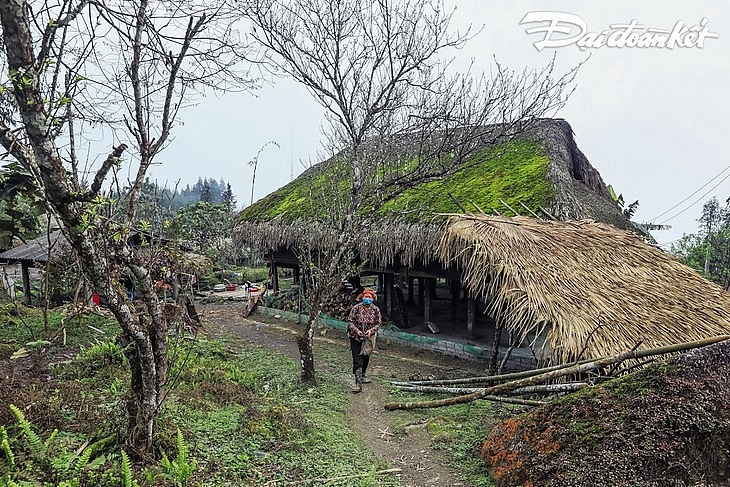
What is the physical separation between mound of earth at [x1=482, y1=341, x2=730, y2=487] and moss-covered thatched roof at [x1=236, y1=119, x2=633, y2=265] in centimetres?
465

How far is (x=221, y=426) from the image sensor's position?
16.9 feet

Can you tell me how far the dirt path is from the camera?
4820mm

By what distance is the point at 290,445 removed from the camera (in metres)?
4.90

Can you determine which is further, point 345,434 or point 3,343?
point 3,343

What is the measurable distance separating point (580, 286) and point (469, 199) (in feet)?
13.0

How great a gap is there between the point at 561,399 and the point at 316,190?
9059 millimetres

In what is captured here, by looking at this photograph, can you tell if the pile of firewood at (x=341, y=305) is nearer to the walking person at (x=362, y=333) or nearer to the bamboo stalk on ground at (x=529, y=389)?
the walking person at (x=362, y=333)

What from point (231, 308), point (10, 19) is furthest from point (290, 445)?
point (231, 308)

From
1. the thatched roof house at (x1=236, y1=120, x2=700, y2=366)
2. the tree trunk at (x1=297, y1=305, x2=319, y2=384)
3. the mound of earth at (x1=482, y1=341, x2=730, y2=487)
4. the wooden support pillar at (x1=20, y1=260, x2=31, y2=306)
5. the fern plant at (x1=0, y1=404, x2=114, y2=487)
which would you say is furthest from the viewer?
the wooden support pillar at (x1=20, y1=260, x2=31, y2=306)

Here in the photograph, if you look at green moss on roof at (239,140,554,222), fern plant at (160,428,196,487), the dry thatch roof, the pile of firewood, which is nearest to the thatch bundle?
green moss on roof at (239,140,554,222)

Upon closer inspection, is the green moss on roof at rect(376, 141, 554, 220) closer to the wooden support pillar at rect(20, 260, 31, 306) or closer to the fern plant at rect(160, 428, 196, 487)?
the fern plant at rect(160, 428, 196, 487)

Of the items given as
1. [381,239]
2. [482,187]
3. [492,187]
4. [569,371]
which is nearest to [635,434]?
[569,371]

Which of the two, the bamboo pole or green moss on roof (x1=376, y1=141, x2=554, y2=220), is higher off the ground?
green moss on roof (x1=376, y1=141, x2=554, y2=220)

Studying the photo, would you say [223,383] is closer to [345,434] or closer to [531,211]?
[345,434]
